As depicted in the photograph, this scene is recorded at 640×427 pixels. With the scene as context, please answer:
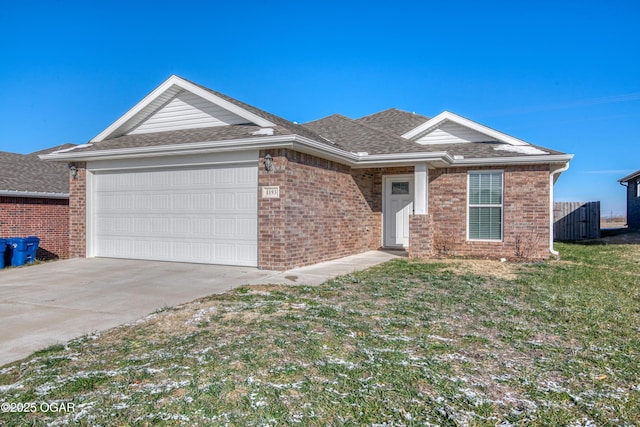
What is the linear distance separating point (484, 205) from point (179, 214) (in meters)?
8.52

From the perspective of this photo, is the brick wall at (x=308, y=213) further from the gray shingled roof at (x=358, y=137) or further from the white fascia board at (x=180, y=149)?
the gray shingled roof at (x=358, y=137)

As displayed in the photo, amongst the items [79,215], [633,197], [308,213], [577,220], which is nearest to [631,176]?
[633,197]

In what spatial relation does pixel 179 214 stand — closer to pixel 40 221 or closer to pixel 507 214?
pixel 40 221

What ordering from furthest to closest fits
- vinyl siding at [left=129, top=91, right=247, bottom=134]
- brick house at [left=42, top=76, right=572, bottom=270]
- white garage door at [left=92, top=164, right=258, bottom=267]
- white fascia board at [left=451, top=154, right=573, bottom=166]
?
1. white fascia board at [left=451, top=154, right=573, bottom=166]
2. vinyl siding at [left=129, top=91, right=247, bottom=134]
3. white garage door at [left=92, top=164, right=258, bottom=267]
4. brick house at [left=42, top=76, right=572, bottom=270]

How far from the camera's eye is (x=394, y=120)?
17.9 m

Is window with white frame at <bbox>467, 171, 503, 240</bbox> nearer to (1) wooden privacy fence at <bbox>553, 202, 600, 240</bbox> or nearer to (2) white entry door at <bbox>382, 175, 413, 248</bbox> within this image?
(2) white entry door at <bbox>382, 175, 413, 248</bbox>

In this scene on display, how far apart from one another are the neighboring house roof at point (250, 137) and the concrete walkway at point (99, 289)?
2.73 m

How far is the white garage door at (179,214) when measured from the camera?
10.5 meters

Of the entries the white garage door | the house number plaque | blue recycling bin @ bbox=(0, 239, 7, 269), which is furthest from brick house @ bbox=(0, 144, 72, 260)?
the house number plaque

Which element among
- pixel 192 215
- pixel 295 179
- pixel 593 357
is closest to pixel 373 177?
pixel 295 179

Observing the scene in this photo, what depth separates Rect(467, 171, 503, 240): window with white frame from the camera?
43.7 ft

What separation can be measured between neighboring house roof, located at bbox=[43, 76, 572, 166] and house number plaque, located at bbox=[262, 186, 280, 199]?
35.8 inches

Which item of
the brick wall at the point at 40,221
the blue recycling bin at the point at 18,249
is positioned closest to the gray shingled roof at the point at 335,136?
the blue recycling bin at the point at 18,249

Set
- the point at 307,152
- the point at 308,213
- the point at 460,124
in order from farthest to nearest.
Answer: the point at 460,124 → the point at 308,213 → the point at 307,152
